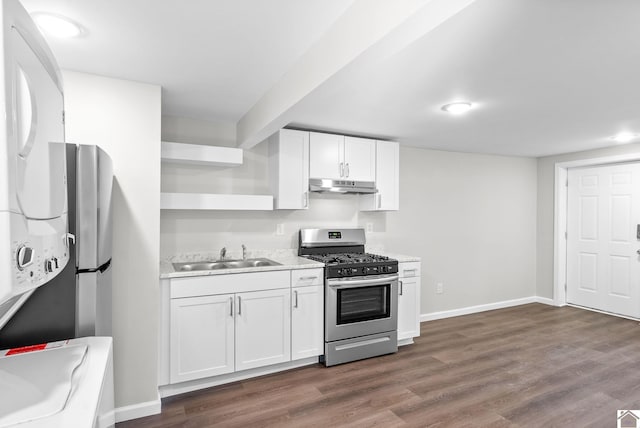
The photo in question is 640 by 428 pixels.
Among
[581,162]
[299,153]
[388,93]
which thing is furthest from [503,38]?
[581,162]

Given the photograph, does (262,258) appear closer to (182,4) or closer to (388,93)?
(388,93)

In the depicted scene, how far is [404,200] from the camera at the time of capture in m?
4.61

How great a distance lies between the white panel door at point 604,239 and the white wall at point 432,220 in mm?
573

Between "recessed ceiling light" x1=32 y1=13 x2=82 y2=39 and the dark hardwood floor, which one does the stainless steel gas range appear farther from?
"recessed ceiling light" x1=32 y1=13 x2=82 y2=39

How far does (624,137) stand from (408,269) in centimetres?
307

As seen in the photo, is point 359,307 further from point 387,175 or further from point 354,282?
point 387,175

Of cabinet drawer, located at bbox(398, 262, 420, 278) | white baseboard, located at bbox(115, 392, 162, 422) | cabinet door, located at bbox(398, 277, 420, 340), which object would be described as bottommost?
white baseboard, located at bbox(115, 392, 162, 422)

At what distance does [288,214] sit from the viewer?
151 inches

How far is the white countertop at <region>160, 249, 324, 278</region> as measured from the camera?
A: 106 inches

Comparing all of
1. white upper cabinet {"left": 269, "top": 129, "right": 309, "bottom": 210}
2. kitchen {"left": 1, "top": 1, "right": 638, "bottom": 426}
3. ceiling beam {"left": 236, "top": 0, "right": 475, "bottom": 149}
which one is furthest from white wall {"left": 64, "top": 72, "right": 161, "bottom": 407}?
white upper cabinet {"left": 269, "top": 129, "right": 309, "bottom": 210}

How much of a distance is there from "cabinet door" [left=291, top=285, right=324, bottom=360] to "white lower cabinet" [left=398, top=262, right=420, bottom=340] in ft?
3.05

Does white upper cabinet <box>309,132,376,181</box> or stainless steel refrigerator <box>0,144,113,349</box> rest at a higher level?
white upper cabinet <box>309,132,376,181</box>

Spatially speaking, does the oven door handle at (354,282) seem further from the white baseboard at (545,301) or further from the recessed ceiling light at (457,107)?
the white baseboard at (545,301)

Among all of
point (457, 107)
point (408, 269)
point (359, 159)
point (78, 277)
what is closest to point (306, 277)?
point (408, 269)
